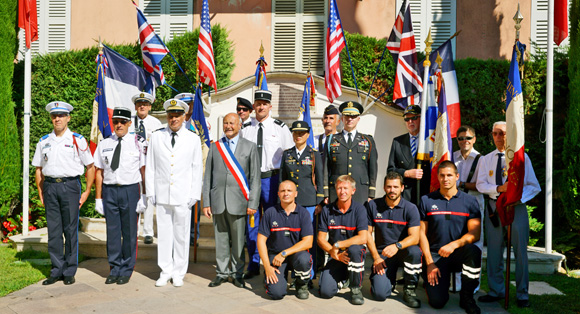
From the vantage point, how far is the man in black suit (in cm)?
555

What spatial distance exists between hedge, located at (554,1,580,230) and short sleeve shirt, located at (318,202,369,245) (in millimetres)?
3632

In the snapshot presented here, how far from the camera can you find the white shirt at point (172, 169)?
5.18m

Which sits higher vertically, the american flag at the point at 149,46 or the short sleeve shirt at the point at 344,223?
the american flag at the point at 149,46

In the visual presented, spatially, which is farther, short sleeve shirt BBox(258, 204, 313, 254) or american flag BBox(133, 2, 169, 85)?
american flag BBox(133, 2, 169, 85)

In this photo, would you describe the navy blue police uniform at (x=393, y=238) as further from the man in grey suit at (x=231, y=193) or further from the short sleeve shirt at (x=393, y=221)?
the man in grey suit at (x=231, y=193)

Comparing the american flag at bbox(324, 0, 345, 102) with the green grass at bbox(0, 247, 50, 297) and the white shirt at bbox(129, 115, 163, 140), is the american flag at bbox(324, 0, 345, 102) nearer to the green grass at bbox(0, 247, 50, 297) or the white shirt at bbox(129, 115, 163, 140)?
the white shirt at bbox(129, 115, 163, 140)

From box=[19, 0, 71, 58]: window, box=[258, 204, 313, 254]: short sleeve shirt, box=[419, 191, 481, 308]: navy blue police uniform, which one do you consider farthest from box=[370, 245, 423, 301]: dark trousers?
box=[19, 0, 71, 58]: window

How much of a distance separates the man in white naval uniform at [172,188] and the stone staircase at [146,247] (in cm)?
110

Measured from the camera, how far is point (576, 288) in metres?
5.39

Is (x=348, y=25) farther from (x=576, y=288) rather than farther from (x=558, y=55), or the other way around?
(x=576, y=288)

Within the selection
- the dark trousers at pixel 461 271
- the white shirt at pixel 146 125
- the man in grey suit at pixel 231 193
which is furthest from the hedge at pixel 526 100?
the white shirt at pixel 146 125

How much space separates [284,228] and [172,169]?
1386mm

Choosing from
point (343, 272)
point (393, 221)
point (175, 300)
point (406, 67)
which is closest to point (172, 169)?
point (175, 300)

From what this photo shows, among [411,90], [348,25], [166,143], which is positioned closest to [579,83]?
[411,90]
